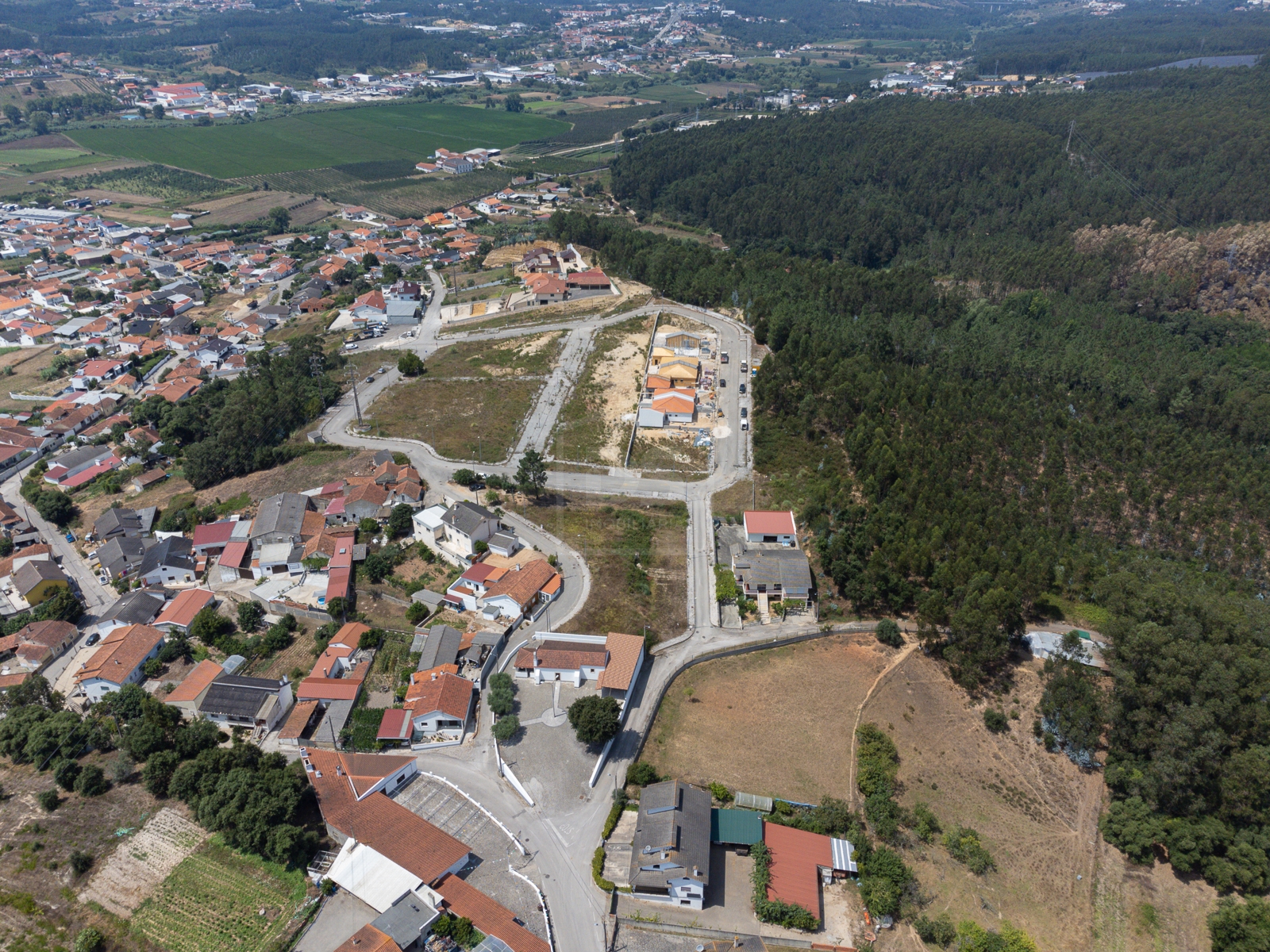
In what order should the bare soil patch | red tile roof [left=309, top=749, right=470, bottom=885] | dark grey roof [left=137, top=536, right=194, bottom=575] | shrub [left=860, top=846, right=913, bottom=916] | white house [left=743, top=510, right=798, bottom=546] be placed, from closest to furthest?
shrub [left=860, top=846, right=913, bottom=916], red tile roof [left=309, top=749, right=470, bottom=885], white house [left=743, top=510, right=798, bottom=546], dark grey roof [left=137, top=536, right=194, bottom=575], the bare soil patch

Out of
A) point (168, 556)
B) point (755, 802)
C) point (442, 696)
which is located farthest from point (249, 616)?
point (755, 802)

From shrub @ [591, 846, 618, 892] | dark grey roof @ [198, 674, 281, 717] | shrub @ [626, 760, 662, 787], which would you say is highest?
dark grey roof @ [198, 674, 281, 717]

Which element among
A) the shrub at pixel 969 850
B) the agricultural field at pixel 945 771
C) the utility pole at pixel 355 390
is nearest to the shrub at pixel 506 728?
the agricultural field at pixel 945 771

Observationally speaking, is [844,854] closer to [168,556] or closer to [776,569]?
[776,569]

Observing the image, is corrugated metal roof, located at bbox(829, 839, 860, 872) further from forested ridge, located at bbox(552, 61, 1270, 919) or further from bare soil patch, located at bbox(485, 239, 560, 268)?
bare soil patch, located at bbox(485, 239, 560, 268)

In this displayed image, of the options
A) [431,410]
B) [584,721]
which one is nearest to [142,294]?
[431,410]

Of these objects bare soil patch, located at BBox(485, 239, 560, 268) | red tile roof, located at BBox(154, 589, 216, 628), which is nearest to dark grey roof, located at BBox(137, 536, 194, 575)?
red tile roof, located at BBox(154, 589, 216, 628)
